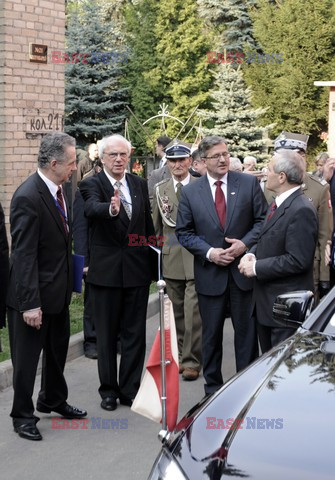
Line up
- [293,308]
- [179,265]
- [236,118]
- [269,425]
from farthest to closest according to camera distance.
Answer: [236,118] < [179,265] < [293,308] < [269,425]

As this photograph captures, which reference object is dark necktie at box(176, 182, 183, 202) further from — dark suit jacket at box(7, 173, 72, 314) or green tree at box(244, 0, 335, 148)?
green tree at box(244, 0, 335, 148)

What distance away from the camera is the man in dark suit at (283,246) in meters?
5.80

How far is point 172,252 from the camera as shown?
7.98 meters

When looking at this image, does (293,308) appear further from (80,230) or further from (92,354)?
(92,354)

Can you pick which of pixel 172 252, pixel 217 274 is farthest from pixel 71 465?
pixel 172 252

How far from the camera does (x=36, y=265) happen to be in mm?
5734

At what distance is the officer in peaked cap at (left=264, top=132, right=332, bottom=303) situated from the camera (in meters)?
7.75

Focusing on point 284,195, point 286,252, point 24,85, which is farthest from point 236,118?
point 286,252

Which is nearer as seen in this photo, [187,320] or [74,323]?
[187,320]

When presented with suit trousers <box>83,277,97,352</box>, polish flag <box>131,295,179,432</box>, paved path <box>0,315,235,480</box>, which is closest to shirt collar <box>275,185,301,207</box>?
polish flag <box>131,295,179,432</box>

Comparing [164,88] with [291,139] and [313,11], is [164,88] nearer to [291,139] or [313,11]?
[313,11]

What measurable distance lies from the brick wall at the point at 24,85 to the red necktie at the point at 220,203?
396 centimetres

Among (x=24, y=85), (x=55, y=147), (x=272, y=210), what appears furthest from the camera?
(x=24, y=85)

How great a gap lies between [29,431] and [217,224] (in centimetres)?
212
